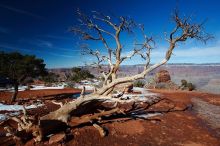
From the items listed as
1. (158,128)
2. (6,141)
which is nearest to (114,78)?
(158,128)

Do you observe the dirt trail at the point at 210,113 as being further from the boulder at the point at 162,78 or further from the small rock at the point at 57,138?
the boulder at the point at 162,78

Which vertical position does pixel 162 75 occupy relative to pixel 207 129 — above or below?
above

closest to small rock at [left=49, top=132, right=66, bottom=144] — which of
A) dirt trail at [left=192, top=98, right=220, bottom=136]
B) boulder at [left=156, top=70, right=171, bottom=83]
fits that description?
dirt trail at [left=192, top=98, right=220, bottom=136]

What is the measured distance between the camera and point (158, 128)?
460 inches

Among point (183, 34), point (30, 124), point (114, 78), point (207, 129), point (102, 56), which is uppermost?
point (183, 34)

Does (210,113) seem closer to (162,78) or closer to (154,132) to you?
(154,132)

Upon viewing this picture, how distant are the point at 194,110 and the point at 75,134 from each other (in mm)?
10324

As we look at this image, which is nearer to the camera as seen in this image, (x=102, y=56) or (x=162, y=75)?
(x=102, y=56)

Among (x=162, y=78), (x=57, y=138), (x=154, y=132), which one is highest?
(x=162, y=78)

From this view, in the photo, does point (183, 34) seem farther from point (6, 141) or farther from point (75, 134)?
point (6, 141)

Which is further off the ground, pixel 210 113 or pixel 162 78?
pixel 162 78

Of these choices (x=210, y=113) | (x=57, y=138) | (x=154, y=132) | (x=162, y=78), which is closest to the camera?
(x=57, y=138)

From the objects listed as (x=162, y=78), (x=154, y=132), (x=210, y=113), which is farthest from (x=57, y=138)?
(x=162, y=78)

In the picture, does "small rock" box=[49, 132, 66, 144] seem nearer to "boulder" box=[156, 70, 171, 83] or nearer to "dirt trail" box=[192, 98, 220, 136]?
"dirt trail" box=[192, 98, 220, 136]
